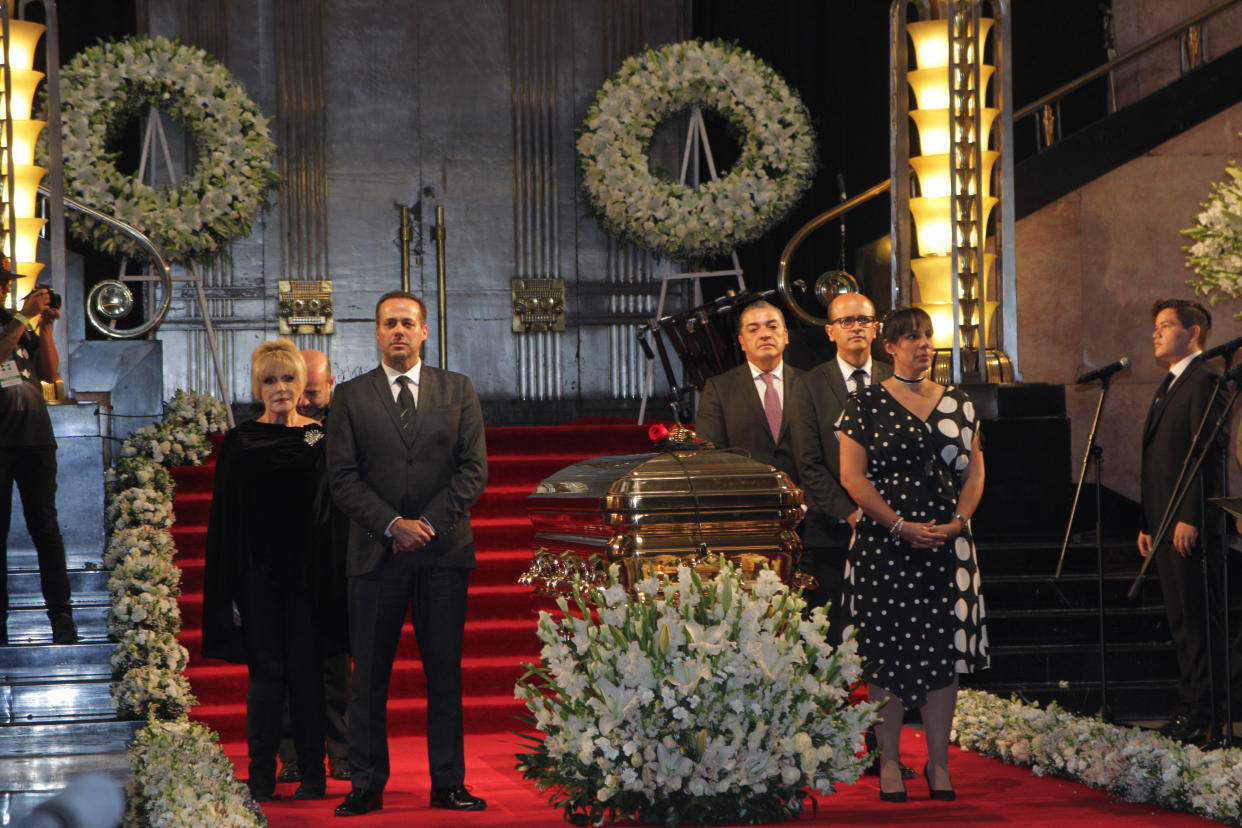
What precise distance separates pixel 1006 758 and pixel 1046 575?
4.95ft

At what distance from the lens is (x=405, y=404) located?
185 inches

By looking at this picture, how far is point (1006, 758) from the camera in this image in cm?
517

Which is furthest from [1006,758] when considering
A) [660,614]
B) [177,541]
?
[177,541]

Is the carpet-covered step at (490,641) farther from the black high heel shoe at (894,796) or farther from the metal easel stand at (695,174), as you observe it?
the metal easel stand at (695,174)

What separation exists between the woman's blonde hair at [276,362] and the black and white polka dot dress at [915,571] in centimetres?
190

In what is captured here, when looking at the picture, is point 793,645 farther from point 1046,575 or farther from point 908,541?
point 1046,575

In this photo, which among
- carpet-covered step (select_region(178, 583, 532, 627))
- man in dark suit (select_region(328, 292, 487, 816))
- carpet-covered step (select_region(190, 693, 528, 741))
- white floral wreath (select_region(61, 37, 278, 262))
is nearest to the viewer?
man in dark suit (select_region(328, 292, 487, 816))

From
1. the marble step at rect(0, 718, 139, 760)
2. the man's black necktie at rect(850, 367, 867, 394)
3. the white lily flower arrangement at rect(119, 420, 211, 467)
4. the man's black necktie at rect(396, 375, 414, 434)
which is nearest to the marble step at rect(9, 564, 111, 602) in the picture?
the marble step at rect(0, 718, 139, 760)

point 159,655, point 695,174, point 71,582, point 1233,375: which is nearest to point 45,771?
point 159,655

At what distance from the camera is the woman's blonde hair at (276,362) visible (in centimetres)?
489

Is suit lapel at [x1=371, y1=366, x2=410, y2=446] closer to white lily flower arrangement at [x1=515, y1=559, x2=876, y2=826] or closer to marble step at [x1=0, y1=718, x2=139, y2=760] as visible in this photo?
white lily flower arrangement at [x1=515, y1=559, x2=876, y2=826]

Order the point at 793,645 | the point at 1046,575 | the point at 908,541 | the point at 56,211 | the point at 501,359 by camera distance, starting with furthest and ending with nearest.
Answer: the point at 501,359 < the point at 56,211 < the point at 1046,575 < the point at 908,541 < the point at 793,645

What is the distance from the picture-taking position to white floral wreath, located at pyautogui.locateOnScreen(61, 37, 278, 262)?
897cm

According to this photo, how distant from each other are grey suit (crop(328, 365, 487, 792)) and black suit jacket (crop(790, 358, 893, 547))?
119 centimetres
